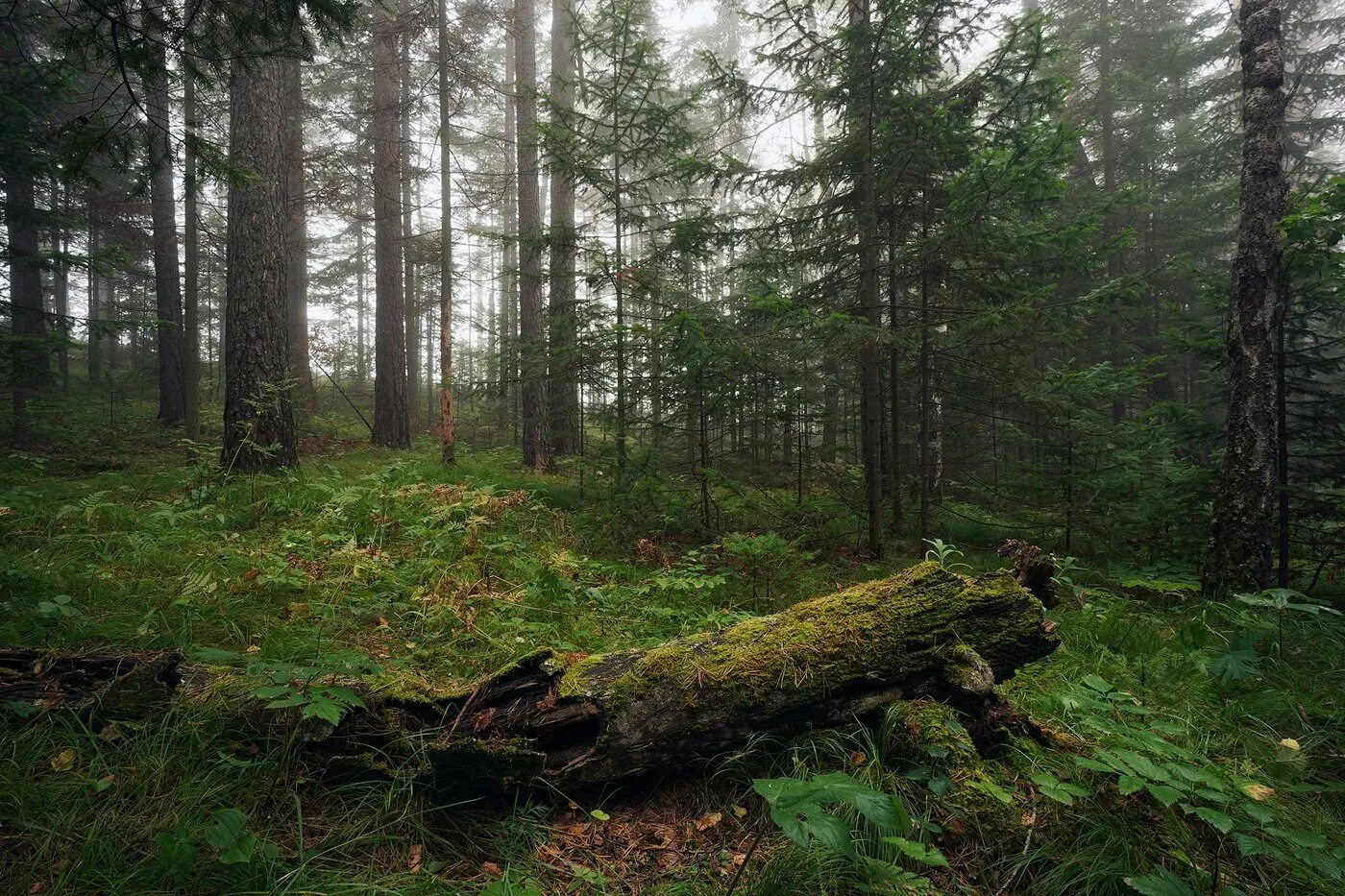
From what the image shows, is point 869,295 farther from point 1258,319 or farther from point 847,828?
point 847,828

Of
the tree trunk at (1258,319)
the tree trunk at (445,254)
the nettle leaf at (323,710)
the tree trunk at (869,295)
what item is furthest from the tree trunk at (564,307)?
the tree trunk at (1258,319)

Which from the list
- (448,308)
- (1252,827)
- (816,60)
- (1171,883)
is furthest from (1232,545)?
(448,308)

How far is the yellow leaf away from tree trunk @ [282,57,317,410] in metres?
9.92

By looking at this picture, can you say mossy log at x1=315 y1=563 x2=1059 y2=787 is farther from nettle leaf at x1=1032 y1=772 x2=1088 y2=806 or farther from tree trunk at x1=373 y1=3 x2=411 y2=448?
tree trunk at x1=373 y1=3 x2=411 y2=448

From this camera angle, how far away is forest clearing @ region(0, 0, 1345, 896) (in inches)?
76.7

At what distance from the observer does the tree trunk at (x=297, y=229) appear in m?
12.1

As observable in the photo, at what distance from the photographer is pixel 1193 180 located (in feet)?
51.3

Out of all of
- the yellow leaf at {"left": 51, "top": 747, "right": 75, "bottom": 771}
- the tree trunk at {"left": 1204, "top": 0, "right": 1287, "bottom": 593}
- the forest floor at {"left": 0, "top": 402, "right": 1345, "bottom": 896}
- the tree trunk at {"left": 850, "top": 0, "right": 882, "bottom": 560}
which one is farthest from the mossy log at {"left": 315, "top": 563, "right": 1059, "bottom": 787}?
the tree trunk at {"left": 850, "top": 0, "right": 882, "bottom": 560}

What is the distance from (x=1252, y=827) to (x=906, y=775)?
1149mm

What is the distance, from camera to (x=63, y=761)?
6.90 ft

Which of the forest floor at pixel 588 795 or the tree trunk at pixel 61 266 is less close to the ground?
the tree trunk at pixel 61 266

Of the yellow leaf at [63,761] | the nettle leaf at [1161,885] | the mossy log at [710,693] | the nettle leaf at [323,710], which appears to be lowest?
the nettle leaf at [1161,885]

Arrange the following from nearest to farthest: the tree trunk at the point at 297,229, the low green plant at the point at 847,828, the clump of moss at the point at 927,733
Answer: the low green plant at the point at 847,828
the clump of moss at the point at 927,733
the tree trunk at the point at 297,229

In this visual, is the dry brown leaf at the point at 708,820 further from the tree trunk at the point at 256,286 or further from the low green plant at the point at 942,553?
the tree trunk at the point at 256,286
